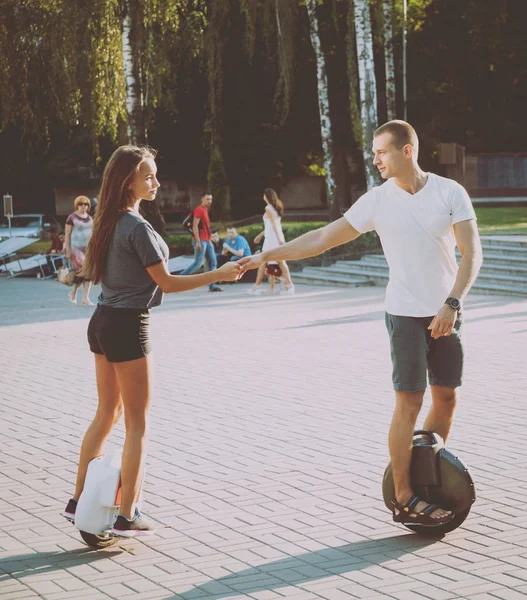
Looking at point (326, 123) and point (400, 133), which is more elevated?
point (326, 123)

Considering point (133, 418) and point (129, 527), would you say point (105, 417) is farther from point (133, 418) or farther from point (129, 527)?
point (129, 527)

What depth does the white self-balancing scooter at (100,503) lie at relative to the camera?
5.35 metres

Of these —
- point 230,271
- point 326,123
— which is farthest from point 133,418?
point 326,123

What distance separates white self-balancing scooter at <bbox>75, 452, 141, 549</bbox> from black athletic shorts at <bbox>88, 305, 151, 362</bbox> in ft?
1.86

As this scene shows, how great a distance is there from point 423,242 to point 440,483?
1204 mm

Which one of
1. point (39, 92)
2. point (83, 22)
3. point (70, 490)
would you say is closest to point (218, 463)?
point (70, 490)

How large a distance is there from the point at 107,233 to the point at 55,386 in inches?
209

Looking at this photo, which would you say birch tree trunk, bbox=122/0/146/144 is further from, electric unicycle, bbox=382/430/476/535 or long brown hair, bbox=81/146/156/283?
electric unicycle, bbox=382/430/476/535

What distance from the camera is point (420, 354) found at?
541cm

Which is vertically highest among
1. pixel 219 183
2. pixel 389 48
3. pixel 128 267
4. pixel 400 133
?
pixel 389 48

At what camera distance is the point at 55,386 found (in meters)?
10.4

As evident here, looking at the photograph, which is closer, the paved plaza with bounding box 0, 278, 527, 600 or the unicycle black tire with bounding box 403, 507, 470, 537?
the paved plaza with bounding box 0, 278, 527, 600

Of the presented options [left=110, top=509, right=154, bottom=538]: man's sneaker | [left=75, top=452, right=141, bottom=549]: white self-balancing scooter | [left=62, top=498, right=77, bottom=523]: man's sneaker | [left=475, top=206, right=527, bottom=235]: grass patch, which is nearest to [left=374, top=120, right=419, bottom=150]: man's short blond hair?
[left=75, top=452, right=141, bottom=549]: white self-balancing scooter

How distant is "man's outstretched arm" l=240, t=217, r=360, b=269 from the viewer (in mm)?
5730
